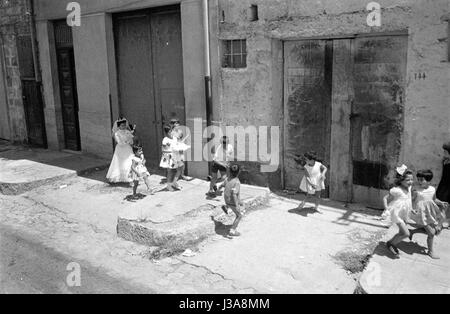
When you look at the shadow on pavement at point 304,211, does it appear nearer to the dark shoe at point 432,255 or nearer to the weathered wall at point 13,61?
the dark shoe at point 432,255

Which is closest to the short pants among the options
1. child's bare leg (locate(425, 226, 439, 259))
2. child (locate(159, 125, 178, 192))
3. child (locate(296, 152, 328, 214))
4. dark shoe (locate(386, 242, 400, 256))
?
child (locate(159, 125, 178, 192))

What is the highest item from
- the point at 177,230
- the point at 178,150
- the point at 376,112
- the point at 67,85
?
the point at 67,85

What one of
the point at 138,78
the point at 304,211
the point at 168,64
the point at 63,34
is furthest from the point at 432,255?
the point at 63,34

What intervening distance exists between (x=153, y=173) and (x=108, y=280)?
4519 millimetres

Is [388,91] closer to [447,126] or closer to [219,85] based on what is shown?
[447,126]

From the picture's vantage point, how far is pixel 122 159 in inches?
343

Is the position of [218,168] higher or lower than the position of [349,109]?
lower

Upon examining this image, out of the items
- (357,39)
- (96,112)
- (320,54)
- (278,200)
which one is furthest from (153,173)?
(357,39)

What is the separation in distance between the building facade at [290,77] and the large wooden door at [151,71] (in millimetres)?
23

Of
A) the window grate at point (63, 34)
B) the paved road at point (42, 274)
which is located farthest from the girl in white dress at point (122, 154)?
the window grate at point (63, 34)

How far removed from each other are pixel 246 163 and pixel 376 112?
2419 mm

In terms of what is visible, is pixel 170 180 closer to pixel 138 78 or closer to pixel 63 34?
pixel 138 78

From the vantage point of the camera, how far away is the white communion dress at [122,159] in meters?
8.47

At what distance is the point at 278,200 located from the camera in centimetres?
763
